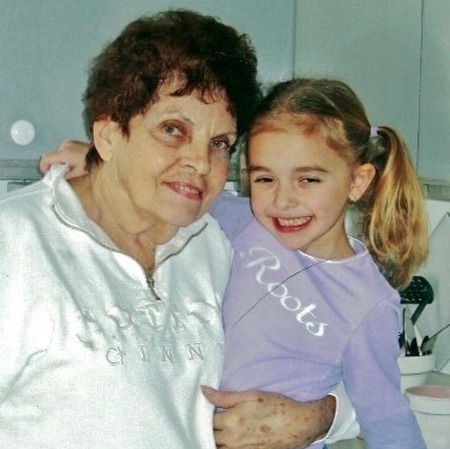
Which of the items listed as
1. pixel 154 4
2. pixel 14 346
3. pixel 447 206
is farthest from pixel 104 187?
pixel 154 4

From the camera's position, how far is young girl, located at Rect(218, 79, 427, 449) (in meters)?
1.29

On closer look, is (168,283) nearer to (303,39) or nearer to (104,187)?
(104,187)

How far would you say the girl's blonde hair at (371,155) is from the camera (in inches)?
51.8

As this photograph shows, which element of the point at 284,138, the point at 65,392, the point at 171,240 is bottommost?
the point at 65,392

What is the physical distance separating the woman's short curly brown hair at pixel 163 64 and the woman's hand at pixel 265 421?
39 cm

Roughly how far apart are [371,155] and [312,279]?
22 centimetres

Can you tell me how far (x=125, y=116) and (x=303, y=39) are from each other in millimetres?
1166

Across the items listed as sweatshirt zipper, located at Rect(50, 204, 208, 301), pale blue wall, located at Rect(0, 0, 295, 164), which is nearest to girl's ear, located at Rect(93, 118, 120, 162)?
sweatshirt zipper, located at Rect(50, 204, 208, 301)

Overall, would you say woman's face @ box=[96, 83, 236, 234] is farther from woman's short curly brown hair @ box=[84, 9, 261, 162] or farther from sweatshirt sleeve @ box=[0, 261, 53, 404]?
sweatshirt sleeve @ box=[0, 261, 53, 404]

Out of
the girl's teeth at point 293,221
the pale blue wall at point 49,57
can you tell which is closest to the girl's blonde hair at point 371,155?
the girl's teeth at point 293,221

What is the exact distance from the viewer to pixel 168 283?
1.16m

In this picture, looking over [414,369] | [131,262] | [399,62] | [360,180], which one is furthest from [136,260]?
[399,62]

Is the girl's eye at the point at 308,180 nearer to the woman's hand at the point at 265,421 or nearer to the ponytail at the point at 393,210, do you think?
the ponytail at the point at 393,210

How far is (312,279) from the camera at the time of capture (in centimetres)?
133
